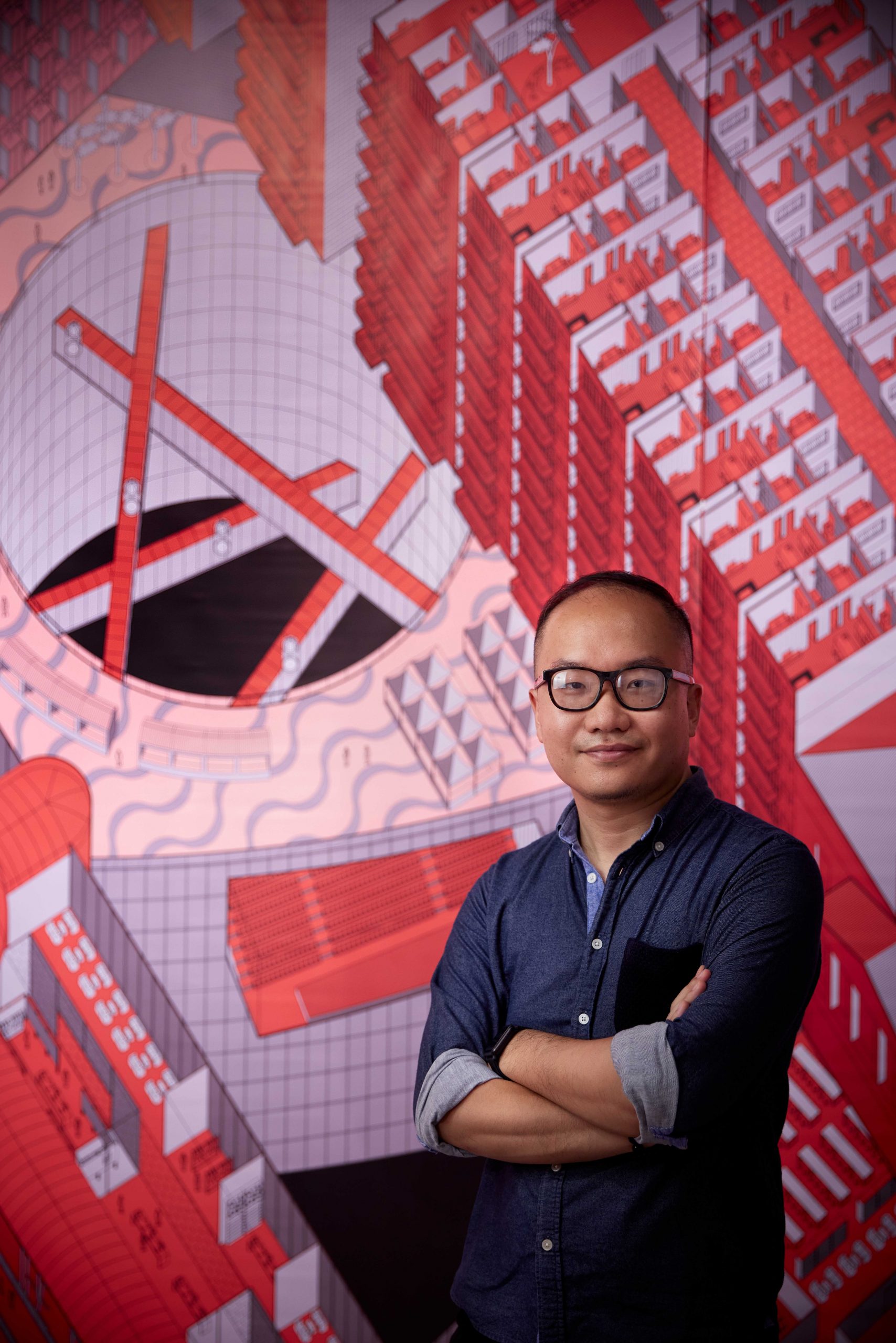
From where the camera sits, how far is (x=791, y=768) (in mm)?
2221

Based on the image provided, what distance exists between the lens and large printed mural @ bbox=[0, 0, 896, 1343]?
86.9 inches

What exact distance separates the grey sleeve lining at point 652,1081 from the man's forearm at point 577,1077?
0.01 meters

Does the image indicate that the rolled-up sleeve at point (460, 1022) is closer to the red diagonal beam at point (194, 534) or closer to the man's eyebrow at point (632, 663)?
the man's eyebrow at point (632, 663)

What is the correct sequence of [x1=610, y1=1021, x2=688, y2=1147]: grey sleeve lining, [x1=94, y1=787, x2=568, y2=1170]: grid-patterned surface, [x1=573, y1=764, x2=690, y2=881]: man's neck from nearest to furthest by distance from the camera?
[x1=610, y1=1021, x2=688, y2=1147]: grey sleeve lining
[x1=573, y1=764, x2=690, y2=881]: man's neck
[x1=94, y1=787, x2=568, y2=1170]: grid-patterned surface

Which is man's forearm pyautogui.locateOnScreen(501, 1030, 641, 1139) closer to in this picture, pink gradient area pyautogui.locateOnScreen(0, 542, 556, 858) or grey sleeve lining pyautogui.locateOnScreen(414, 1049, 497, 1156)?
grey sleeve lining pyautogui.locateOnScreen(414, 1049, 497, 1156)

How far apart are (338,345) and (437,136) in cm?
56

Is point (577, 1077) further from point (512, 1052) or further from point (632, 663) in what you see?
point (632, 663)

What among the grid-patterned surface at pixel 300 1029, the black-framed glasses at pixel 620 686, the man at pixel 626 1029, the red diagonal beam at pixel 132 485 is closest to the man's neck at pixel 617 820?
the man at pixel 626 1029

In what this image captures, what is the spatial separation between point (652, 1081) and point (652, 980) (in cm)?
15

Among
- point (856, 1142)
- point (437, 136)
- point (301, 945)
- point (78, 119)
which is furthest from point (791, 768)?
point (78, 119)

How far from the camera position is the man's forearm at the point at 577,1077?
3.66 ft

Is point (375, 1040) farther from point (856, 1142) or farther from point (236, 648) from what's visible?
point (856, 1142)

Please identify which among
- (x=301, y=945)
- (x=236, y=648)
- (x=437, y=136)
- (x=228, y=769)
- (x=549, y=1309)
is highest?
(x=437, y=136)

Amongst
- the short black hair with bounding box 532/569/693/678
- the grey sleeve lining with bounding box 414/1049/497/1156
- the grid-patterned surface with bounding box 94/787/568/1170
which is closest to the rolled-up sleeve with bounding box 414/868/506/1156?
the grey sleeve lining with bounding box 414/1049/497/1156
